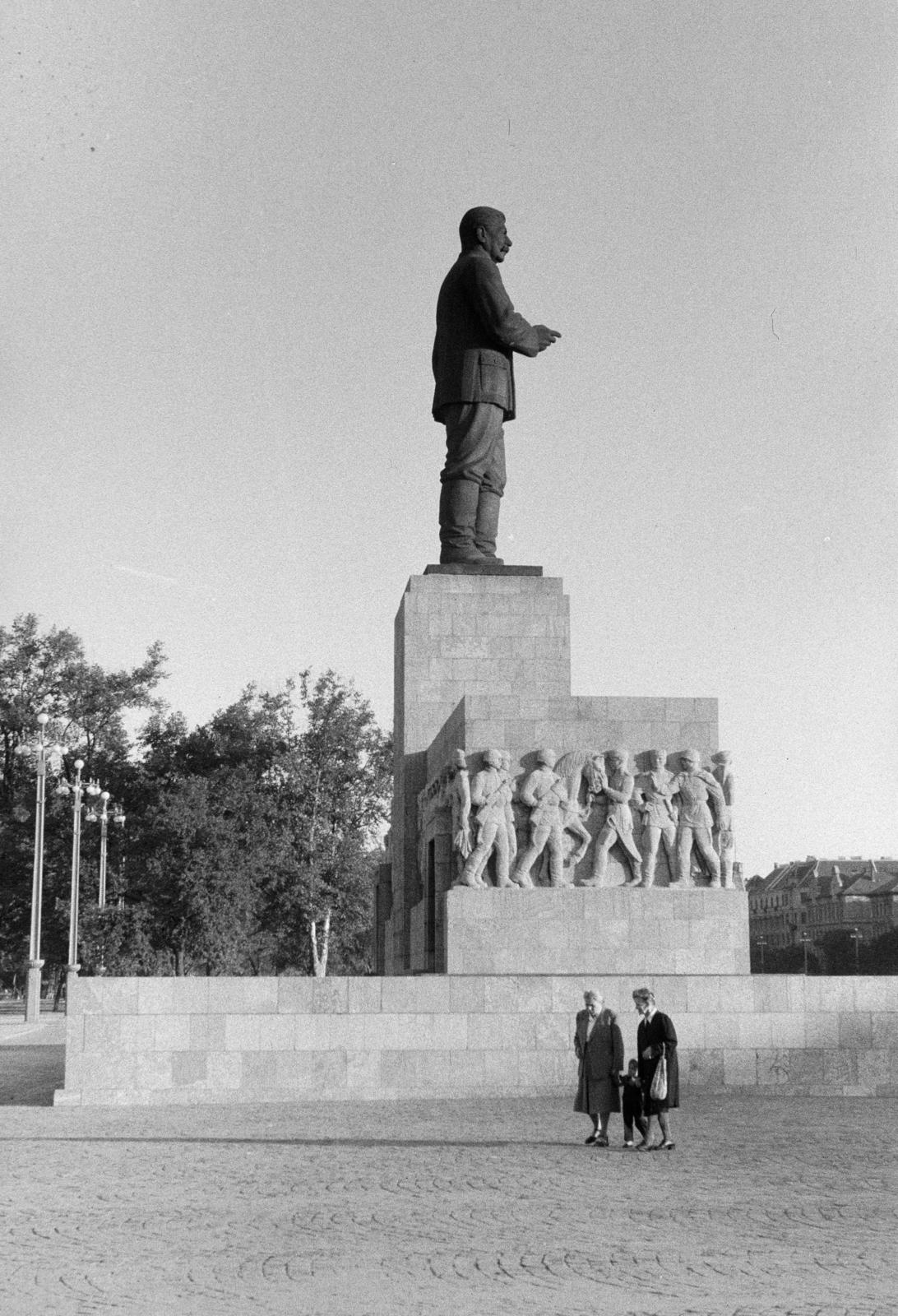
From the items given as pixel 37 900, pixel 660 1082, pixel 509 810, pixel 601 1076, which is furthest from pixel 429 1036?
pixel 37 900

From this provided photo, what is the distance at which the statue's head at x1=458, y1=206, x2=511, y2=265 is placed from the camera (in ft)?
88.7

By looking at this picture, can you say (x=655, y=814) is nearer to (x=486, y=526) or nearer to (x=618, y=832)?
(x=618, y=832)

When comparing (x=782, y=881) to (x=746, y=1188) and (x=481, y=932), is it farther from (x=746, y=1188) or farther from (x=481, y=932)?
(x=746, y=1188)

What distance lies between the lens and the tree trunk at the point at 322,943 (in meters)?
55.3

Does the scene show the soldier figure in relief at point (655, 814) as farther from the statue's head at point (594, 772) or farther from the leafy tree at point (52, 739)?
the leafy tree at point (52, 739)

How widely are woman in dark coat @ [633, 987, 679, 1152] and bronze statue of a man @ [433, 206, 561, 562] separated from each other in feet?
45.7

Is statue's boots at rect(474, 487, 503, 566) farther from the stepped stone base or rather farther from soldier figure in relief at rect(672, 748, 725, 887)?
the stepped stone base

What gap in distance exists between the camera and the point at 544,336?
87.2 ft

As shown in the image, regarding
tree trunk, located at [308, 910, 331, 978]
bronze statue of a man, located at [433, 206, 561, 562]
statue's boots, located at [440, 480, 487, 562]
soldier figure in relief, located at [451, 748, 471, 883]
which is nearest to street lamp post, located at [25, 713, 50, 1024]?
tree trunk, located at [308, 910, 331, 978]

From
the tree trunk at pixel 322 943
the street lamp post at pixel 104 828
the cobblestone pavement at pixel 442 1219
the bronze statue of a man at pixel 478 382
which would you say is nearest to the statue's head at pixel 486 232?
the bronze statue of a man at pixel 478 382

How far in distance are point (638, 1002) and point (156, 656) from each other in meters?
45.8

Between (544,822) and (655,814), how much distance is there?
5.07 feet

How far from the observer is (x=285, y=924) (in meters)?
56.2

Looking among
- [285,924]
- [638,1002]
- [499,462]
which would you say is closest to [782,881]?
[285,924]
